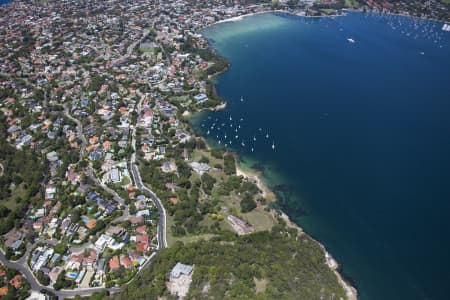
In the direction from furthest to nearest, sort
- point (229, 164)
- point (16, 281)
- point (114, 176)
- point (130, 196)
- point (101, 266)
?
point (229, 164) < point (114, 176) < point (130, 196) < point (101, 266) < point (16, 281)

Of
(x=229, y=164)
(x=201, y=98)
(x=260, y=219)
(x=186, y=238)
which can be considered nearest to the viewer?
(x=186, y=238)

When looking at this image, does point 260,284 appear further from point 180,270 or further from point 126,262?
point 126,262

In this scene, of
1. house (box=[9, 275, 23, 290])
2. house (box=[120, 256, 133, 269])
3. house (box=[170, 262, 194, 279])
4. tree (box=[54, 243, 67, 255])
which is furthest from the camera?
tree (box=[54, 243, 67, 255])

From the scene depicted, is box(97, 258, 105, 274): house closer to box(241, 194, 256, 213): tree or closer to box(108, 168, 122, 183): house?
box(108, 168, 122, 183): house

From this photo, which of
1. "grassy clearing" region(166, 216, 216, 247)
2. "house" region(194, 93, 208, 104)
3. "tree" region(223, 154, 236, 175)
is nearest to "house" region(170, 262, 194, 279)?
"grassy clearing" region(166, 216, 216, 247)

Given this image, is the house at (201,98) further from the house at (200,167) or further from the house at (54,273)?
the house at (54,273)

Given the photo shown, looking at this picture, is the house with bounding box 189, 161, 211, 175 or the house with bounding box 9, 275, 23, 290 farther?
the house with bounding box 189, 161, 211, 175

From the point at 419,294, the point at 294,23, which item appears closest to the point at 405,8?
the point at 294,23

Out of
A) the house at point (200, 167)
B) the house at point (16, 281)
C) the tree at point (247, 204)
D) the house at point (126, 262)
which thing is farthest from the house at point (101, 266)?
the house at point (200, 167)

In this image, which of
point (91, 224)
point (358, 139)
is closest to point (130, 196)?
point (91, 224)
